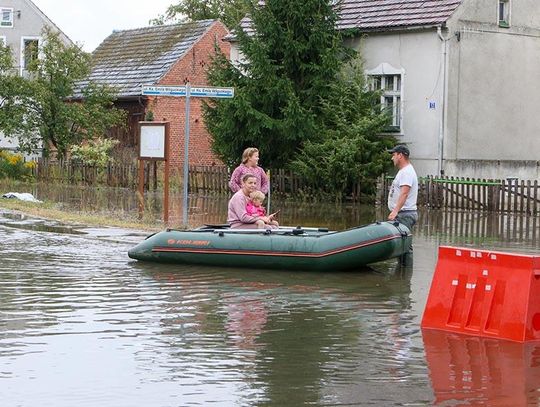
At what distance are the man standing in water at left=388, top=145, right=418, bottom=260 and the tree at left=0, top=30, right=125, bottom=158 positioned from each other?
92.0 feet

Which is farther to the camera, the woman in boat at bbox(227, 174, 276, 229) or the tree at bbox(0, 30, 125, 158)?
the tree at bbox(0, 30, 125, 158)

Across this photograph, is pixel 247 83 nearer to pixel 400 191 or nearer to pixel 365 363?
pixel 400 191

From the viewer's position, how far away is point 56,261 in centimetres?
1892

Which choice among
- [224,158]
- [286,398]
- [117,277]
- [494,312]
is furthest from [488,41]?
[286,398]

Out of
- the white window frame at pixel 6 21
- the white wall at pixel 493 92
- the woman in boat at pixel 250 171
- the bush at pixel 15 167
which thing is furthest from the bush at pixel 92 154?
the woman in boat at pixel 250 171

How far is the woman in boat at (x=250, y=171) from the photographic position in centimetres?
1994

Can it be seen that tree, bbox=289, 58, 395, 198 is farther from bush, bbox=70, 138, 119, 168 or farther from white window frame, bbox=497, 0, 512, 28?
bush, bbox=70, 138, 119, 168

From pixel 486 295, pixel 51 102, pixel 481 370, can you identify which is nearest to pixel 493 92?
pixel 51 102

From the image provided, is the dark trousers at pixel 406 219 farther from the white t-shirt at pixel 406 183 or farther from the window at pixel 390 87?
the window at pixel 390 87

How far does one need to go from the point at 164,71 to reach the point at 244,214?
113ft

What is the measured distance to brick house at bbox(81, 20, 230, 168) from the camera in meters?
52.1

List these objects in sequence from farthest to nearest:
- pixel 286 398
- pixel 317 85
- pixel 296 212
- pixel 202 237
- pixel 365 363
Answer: pixel 317 85
pixel 296 212
pixel 202 237
pixel 365 363
pixel 286 398

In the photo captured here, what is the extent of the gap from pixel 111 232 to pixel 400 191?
23.0 ft

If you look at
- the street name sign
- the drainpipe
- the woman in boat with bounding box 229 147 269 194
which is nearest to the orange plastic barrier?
the woman in boat with bounding box 229 147 269 194
